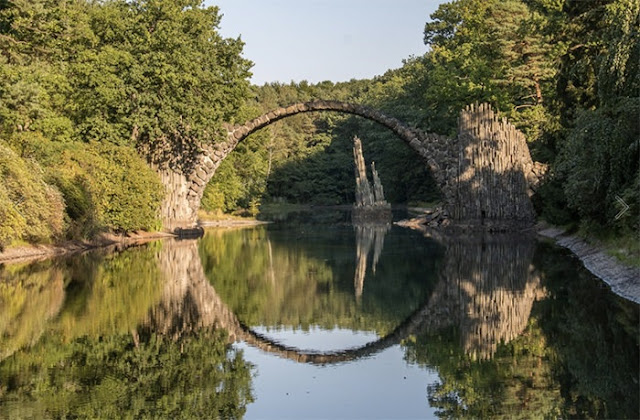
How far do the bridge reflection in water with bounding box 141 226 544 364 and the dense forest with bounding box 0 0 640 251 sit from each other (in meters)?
3.65

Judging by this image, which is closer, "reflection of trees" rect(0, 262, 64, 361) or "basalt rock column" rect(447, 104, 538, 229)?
"reflection of trees" rect(0, 262, 64, 361)

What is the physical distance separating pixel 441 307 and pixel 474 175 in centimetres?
2717

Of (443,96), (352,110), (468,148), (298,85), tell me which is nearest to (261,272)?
(468,148)

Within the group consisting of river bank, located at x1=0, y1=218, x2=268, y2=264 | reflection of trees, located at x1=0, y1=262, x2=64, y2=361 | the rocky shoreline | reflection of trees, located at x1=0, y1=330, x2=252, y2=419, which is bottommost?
reflection of trees, located at x1=0, y1=330, x2=252, y2=419

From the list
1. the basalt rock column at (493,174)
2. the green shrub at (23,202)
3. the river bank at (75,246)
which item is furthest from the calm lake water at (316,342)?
the basalt rock column at (493,174)

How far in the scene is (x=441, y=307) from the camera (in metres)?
18.5

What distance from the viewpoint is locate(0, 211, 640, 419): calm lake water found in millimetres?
10438

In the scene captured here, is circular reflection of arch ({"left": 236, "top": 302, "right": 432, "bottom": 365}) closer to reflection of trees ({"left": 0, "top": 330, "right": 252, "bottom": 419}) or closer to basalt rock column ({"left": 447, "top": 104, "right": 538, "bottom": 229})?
reflection of trees ({"left": 0, "top": 330, "right": 252, "bottom": 419})

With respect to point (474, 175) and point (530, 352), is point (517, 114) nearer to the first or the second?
point (474, 175)

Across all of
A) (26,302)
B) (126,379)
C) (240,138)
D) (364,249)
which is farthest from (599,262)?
(240,138)

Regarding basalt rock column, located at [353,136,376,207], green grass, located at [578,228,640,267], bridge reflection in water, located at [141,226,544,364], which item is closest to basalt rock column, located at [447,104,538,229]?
bridge reflection in water, located at [141,226,544,364]

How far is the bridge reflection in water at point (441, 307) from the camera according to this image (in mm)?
14680

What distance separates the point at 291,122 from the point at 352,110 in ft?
251

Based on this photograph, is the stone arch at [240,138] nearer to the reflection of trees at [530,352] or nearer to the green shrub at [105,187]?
the green shrub at [105,187]
